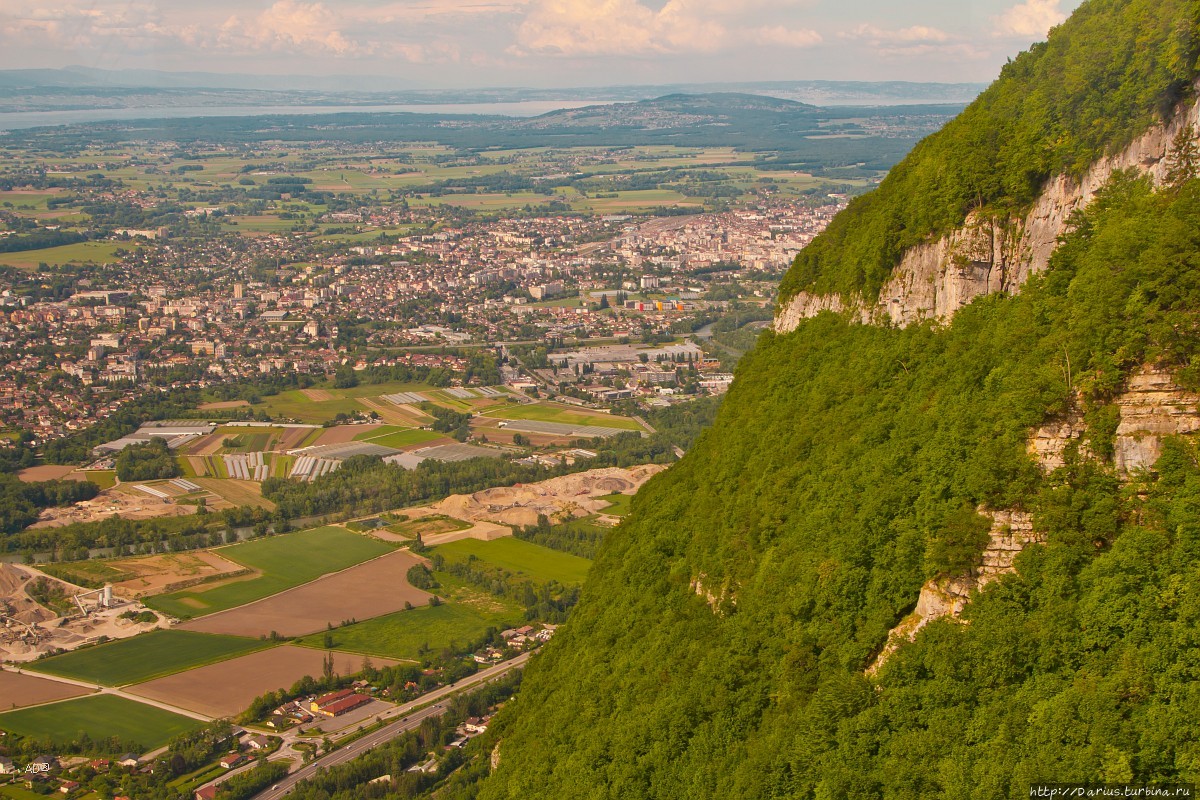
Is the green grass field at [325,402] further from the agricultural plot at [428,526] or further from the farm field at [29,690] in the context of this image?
the farm field at [29,690]

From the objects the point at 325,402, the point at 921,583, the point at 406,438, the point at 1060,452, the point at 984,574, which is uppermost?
the point at 1060,452

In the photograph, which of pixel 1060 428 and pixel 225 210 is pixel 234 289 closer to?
pixel 225 210

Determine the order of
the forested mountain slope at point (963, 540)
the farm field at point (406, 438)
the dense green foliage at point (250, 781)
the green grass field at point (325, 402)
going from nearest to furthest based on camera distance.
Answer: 1. the forested mountain slope at point (963, 540)
2. the dense green foliage at point (250, 781)
3. the farm field at point (406, 438)
4. the green grass field at point (325, 402)

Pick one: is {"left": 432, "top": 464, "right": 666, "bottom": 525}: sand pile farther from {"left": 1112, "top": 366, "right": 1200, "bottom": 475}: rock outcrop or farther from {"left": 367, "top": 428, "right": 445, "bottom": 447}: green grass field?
{"left": 1112, "top": 366, "right": 1200, "bottom": 475}: rock outcrop

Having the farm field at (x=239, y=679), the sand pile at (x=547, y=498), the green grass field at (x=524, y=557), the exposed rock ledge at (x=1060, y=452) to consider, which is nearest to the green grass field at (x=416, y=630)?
the farm field at (x=239, y=679)

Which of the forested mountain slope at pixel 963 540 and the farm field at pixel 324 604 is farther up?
the forested mountain slope at pixel 963 540

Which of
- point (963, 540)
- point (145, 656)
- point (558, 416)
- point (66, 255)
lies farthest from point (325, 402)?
point (963, 540)

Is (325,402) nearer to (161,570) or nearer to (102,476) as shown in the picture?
(102,476)
